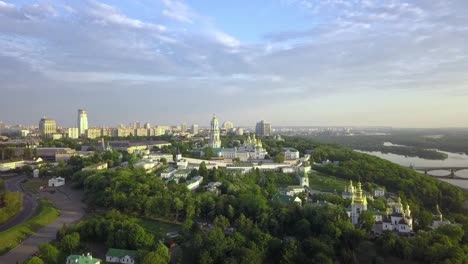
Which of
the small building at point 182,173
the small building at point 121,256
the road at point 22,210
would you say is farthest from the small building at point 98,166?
the small building at point 121,256

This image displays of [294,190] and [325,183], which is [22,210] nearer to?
[294,190]

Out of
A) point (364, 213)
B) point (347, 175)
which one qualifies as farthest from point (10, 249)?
point (347, 175)

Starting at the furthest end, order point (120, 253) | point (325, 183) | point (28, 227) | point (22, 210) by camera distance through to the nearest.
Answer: point (325, 183), point (22, 210), point (28, 227), point (120, 253)

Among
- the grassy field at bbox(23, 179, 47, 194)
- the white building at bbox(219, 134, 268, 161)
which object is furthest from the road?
the white building at bbox(219, 134, 268, 161)

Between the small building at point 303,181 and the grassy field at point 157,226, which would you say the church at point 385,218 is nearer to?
the grassy field at point 157,226

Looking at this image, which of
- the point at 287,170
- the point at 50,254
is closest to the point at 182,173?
the point at 287,170

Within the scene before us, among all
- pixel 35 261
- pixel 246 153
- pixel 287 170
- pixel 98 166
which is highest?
pixel 246 153
